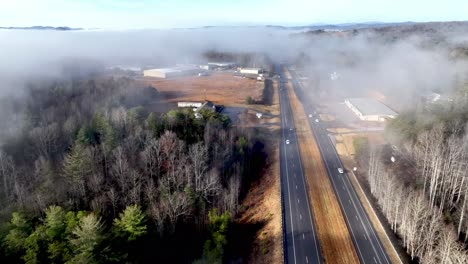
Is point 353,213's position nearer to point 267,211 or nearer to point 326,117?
point 267,211

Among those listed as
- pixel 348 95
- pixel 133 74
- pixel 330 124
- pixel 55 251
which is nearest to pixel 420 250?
pixel 55 251

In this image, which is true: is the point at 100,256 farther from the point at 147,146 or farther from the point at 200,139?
the point at 200,139

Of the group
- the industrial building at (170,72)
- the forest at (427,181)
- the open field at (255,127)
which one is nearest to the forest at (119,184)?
the open field at (255,127)

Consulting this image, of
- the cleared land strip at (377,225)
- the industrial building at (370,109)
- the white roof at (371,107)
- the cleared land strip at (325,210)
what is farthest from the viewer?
the white roof at (371,107)

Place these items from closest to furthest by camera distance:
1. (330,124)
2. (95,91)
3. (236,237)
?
(236,237)
(330,124)
(95,91)

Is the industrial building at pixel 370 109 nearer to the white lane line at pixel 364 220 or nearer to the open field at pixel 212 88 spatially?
the open field at pixel 212 88

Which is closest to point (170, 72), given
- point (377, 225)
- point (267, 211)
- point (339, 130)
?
point (339, 130)
